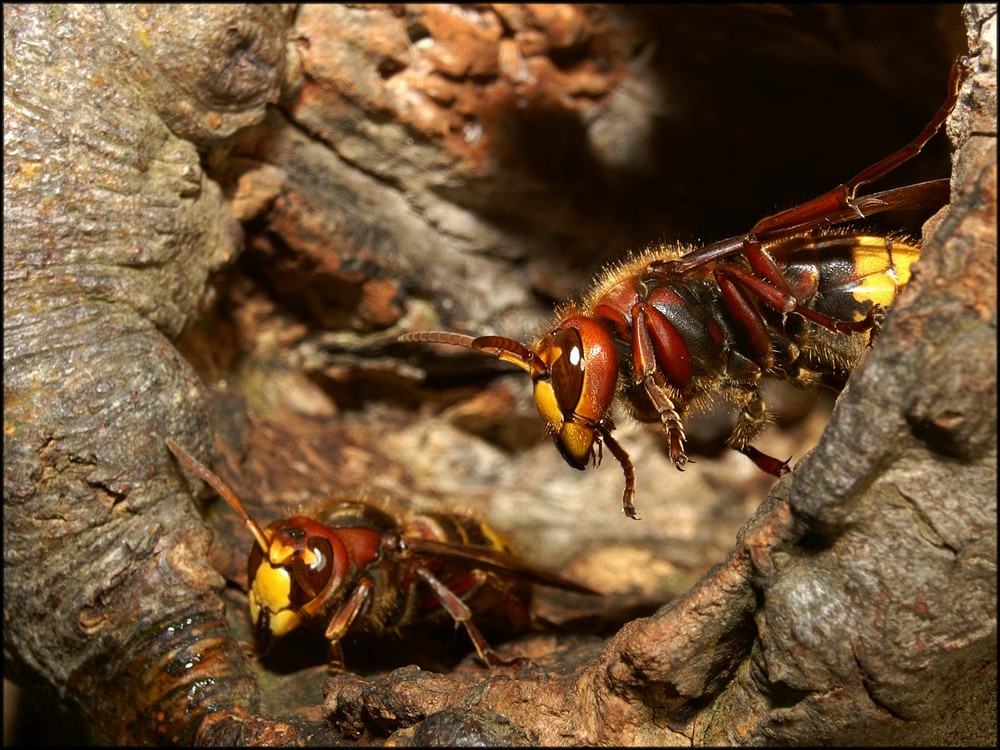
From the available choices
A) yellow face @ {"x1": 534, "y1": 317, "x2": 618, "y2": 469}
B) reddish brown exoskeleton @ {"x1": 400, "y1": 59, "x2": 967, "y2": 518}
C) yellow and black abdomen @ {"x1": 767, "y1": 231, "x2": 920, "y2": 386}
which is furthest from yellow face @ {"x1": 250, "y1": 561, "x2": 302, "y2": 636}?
yellow and black abdomen @ {"x1": 767, "y1": 231, "x2": 920, "y2": 386}

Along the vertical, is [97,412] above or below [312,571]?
above

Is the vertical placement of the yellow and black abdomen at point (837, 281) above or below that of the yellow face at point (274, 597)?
above

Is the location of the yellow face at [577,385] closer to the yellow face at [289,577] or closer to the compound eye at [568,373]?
the compound eye at [568,373]

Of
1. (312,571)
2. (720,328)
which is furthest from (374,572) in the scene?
(720,328)

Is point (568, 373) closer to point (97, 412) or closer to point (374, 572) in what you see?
point (374, 572)

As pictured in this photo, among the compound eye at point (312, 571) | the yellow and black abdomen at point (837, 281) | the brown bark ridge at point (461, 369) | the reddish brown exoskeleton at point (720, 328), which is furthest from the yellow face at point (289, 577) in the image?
the yellow and black abdomen at point (837, 281)

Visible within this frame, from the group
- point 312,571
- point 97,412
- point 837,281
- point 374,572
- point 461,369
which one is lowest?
point 374,572

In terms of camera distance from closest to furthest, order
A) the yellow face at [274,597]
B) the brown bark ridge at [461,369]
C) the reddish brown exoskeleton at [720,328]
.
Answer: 1. the brown bark ridge at [461,369]
2. the reddish brown exoskeleton at [720,328]
3. the yellow face at [274,597]
